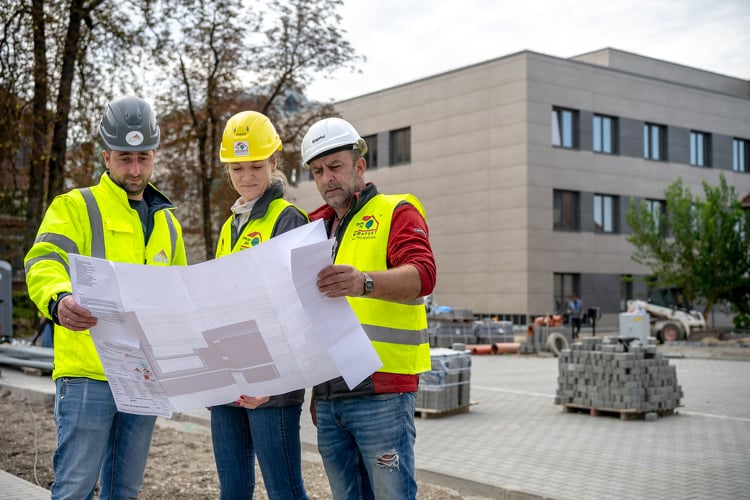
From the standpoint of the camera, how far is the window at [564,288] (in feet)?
133

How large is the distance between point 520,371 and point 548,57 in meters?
24.2

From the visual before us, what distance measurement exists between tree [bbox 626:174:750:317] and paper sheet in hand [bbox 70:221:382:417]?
33442 mm

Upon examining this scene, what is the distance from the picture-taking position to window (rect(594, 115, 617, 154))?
42312 millimetres

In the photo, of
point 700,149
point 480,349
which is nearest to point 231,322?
point 480,349

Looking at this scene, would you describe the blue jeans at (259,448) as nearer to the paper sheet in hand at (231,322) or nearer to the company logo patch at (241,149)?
the paper sheet in hand at (231,322)

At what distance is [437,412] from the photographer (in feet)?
36.9

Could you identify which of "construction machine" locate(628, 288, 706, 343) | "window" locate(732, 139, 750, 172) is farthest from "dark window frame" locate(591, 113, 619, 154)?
"construction machine" locate(628, 288, 706, 343)

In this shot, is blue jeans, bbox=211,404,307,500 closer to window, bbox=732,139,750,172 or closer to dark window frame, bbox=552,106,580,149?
dark window frame, bbox=552,106,580,149

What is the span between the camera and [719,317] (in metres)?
47.2

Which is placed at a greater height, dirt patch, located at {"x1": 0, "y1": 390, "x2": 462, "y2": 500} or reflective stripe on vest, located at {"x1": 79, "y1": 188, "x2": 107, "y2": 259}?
reflective stripe on vest, located at {"x1": 79, "y1": 188, "x2": 107, "y2": 259}

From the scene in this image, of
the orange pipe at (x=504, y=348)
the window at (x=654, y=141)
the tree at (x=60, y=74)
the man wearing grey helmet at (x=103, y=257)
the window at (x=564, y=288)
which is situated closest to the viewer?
the man wearing grey helmet at (x=103, y=257)

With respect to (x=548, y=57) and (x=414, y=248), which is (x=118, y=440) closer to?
(x=414, y=248)

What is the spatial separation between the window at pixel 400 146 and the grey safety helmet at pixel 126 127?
41761 millimetres

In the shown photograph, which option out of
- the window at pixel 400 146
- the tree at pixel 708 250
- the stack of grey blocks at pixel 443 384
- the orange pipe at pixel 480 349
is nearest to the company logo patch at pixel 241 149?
the stack of grey blocks at pixel 443 384
